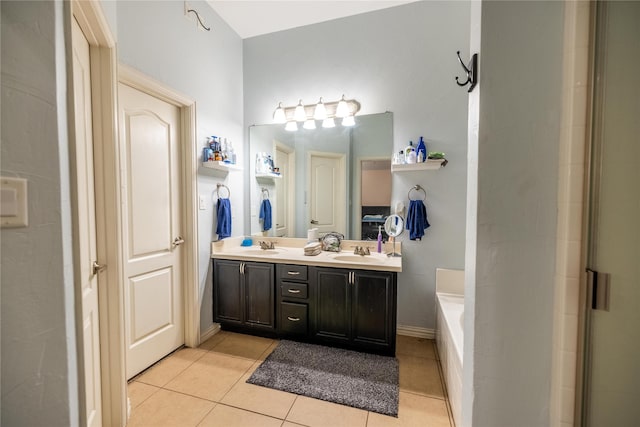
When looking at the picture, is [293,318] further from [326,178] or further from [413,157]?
[413,157]

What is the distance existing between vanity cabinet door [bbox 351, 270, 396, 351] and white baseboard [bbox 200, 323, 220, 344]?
1349mm

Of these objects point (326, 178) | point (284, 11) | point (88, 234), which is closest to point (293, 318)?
point (326, 178)

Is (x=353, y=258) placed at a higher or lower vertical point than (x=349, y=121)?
lower

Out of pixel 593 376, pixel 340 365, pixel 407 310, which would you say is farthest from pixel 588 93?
pixel 407 310

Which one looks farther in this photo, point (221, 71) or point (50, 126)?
point (221, 71)

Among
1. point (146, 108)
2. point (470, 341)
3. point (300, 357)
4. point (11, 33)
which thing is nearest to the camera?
point (11, 33)

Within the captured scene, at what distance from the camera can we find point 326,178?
2.76 meters

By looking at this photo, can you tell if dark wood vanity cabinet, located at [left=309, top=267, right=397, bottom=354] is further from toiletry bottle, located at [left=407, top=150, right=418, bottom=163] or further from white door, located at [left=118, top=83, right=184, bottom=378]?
white door, located at [left=118, top=83, right=184, bottom=378]

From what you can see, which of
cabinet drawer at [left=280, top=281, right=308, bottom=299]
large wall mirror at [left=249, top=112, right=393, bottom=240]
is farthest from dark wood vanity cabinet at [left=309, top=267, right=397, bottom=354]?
large wall mirror at [left=249, top=112, right=393, bottom=240]

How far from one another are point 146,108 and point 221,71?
3.10ft

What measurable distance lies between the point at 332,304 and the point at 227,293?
102 cm

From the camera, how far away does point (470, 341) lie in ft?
2.82

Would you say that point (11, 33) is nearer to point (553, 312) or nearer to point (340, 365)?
point (553, 312)

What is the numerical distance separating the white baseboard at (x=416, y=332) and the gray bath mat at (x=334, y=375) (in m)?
0.48
